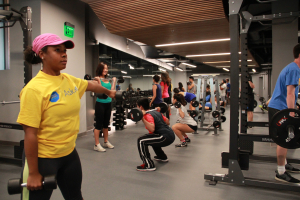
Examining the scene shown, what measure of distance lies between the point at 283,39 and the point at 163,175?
3263 millimetres

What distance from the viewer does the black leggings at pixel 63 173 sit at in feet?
3.36

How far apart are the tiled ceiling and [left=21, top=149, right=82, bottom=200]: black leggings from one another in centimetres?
344

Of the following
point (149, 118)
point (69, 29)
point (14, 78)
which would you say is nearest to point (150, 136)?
point (149, 118)

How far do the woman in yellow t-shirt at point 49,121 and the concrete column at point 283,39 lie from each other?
385cm

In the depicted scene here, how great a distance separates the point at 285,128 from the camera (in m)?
1.82

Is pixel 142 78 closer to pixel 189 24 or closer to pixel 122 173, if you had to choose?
pixel 189 24

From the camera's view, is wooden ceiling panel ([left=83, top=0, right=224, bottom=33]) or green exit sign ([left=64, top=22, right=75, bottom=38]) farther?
green exit sign ([left=64, top=22, right=75, bottom=38])

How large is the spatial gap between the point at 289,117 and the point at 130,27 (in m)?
3.54

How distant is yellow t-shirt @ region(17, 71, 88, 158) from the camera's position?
0.94 m

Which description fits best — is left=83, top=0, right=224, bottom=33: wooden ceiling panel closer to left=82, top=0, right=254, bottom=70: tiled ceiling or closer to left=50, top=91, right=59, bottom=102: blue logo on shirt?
left=82, top=0, right=254, bottom=70: tiled ceiling

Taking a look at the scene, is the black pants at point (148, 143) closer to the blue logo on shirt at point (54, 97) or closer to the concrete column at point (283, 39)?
the blue logo on shirt at point (54, 97)

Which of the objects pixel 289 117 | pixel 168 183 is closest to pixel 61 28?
pixel 168 183

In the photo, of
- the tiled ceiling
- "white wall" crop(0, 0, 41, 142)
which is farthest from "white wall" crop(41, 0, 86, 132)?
the tiled ceiling

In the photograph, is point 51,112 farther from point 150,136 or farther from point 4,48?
point 4,48
